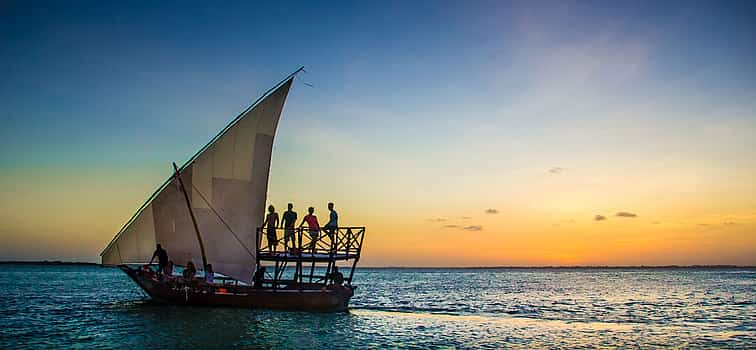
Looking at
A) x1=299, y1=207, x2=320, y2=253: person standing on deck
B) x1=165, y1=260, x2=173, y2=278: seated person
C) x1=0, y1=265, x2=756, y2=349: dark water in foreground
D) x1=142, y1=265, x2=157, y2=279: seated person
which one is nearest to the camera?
x1=0, y1=265, x2=756, y2=349: dark water in foreground

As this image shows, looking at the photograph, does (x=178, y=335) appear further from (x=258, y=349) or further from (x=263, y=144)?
(x=263, y=144)

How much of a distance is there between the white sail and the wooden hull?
1144 mm

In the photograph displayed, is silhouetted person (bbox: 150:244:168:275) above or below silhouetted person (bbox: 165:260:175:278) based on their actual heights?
above

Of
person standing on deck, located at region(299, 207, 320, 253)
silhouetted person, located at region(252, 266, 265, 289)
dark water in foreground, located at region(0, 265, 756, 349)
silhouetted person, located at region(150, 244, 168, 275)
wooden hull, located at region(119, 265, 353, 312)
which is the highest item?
person standing on deck, located at region(299, 207, 320, 253)

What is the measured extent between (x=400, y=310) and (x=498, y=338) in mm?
13891

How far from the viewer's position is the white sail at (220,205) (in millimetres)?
28375

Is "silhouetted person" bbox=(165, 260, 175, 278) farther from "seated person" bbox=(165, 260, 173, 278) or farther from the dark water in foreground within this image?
the dark water in foreground

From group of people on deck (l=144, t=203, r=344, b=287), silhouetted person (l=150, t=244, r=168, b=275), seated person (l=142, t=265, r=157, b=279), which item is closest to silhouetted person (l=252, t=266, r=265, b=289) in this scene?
group of people on deck (l=144, t=203, r=344, b=287)

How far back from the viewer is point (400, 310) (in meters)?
37.4

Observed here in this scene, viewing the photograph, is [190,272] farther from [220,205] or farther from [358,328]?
[358,328]

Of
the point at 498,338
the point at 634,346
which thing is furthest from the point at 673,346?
the point at 498,338

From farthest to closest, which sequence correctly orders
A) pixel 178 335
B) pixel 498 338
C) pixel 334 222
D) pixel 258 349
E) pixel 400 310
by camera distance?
pixel 400 310
pixel 334 222
pixel 498 338
pixel 178 335
pixel 258 349

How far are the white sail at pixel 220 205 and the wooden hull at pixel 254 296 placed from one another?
114 cm

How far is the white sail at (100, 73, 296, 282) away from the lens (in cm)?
2838
